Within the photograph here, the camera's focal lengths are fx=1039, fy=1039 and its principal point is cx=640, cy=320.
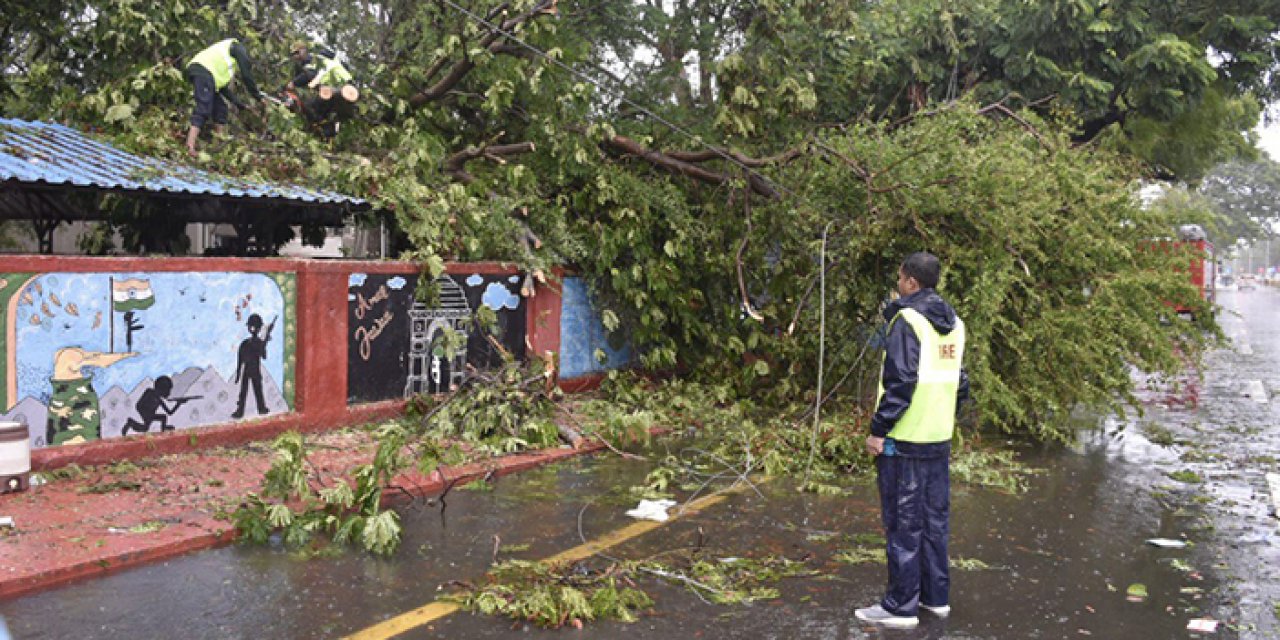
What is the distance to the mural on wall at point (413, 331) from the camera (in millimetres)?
9680

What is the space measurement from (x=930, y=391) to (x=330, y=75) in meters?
8.81

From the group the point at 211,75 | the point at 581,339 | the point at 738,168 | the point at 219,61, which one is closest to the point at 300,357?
the point at 211,75

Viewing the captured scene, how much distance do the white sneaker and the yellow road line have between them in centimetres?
167

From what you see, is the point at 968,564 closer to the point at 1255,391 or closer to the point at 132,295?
the point at 132,295

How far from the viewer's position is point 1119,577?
5.80m

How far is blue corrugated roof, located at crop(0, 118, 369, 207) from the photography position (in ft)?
27.2

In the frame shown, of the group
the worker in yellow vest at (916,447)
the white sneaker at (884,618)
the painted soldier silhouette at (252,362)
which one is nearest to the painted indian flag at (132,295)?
the painted soldier silhouette at (252,362)

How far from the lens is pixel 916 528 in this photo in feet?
16.5

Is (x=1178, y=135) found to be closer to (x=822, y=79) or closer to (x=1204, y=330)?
(x=822, y=79)

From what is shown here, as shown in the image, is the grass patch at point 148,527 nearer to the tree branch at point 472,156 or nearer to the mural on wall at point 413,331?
the mural on wall at point 413,331

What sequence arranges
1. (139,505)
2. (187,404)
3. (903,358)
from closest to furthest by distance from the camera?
(903,358), (139,505), (187,404)

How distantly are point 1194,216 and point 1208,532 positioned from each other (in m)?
4.13

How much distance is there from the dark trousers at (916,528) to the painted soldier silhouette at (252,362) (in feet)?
18.9

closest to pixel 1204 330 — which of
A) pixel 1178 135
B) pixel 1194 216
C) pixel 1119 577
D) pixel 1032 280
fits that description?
pixel 1194 216
